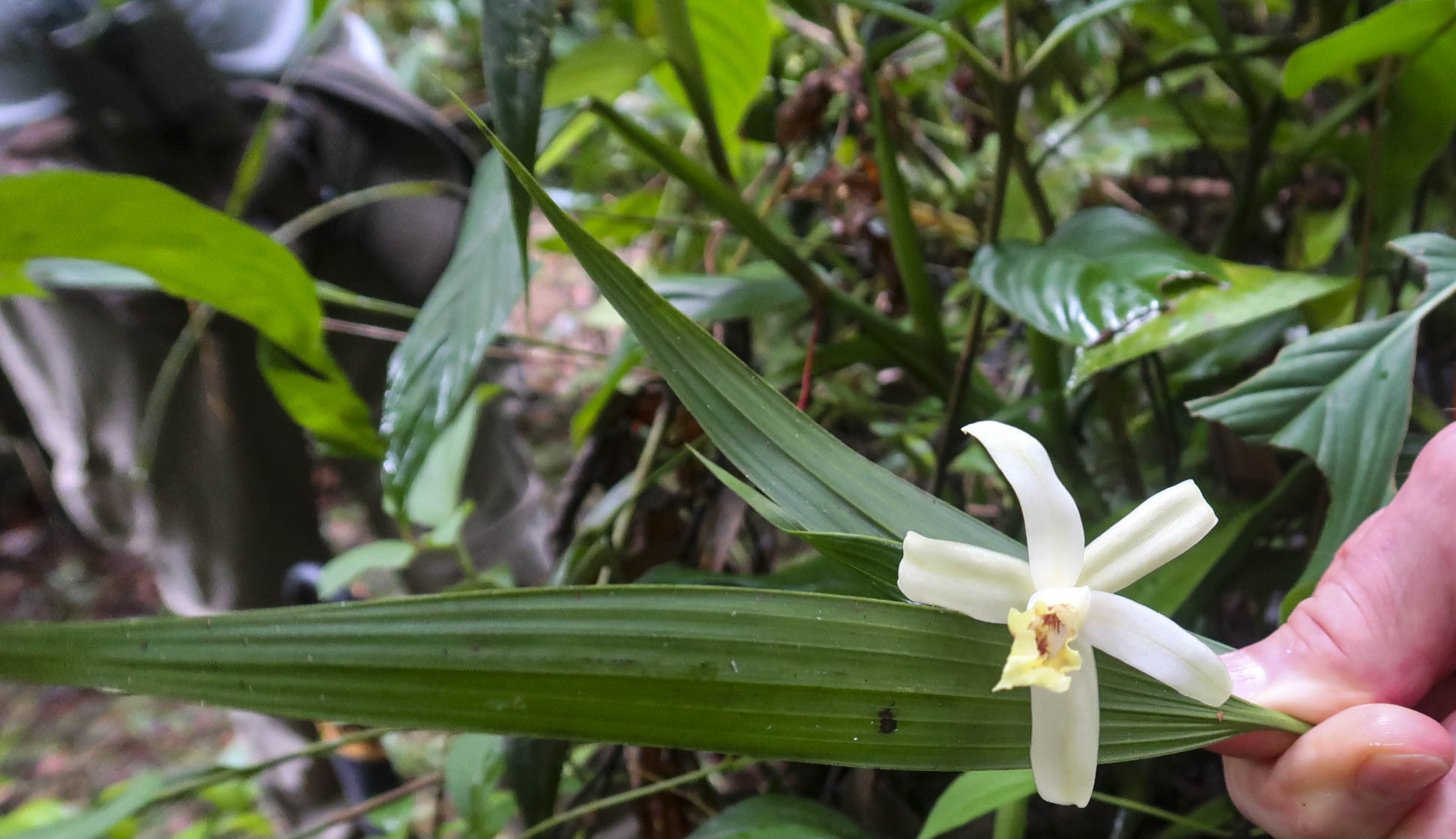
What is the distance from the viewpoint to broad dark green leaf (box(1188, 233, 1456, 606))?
384 millimetres

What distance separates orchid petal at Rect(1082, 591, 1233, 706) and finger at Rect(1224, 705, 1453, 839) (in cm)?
9

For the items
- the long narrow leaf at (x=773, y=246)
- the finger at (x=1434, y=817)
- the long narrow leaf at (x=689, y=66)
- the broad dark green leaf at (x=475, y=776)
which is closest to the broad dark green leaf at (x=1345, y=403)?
the finger at (x=1434, y=817)

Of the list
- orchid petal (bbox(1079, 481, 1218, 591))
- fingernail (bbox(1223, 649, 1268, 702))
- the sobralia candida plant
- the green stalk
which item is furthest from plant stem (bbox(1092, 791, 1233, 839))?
the green stalk

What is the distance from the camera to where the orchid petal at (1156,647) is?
0.24 metres

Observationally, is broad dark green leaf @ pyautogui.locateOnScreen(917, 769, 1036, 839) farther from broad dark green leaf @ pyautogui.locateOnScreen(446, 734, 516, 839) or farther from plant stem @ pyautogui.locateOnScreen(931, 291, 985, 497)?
broad dark green leaf @ pyautogui.locateOnScreen(446, 734, 516, 839)

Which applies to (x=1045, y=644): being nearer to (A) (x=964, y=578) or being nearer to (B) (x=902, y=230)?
(A) (x=964, y=578)

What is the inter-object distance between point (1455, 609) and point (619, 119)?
48cm

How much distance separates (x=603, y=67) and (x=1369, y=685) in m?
0.55

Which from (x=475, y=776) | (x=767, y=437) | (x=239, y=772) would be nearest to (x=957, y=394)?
(x=767, y=437)

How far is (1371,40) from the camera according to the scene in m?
0.43

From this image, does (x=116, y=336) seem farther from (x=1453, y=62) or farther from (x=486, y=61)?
(x=1453, y=62)

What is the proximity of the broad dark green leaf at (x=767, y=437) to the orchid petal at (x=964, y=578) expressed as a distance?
3 cm

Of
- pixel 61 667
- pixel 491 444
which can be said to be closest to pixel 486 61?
pixel 61 667

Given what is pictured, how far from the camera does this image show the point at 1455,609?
32cm
